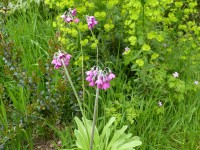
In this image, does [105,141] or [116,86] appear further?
[116,86]

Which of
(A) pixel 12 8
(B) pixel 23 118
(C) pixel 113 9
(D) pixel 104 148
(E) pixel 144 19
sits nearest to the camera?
(D) pixel 104 148

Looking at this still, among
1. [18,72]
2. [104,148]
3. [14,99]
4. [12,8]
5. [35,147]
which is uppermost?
[12,8]

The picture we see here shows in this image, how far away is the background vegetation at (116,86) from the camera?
250 centimetres

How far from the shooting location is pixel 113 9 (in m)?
2.89

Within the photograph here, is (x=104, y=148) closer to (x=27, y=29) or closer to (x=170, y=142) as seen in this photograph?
(x=170, y=142)

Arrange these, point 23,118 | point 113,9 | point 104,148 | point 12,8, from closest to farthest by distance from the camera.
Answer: point 104,148, point 23,118, point 113,9, point 12,8

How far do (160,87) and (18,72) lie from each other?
3.80 ft

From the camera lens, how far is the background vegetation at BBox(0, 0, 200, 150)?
2.50 meters

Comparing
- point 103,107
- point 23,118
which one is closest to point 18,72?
point 23,118

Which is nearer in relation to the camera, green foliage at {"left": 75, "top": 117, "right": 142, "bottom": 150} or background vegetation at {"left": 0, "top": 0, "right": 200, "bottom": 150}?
green foliage at {"left": 75, "top": 117, "right": 142, "bottom": 150}

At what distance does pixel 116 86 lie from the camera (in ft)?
9.29

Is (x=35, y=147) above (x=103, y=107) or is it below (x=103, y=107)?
below

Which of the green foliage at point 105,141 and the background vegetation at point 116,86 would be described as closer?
the green foliage at point 105,141

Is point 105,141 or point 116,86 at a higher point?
point 116,86
